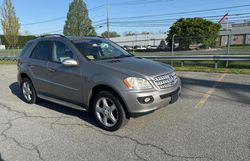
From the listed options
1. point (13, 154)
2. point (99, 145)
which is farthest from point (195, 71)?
point (13, 154)

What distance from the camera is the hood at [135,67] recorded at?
159 inches

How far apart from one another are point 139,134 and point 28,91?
363cm

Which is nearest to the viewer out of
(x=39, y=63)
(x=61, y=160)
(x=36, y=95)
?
(x=61, y=160)

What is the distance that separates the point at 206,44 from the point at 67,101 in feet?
55.5

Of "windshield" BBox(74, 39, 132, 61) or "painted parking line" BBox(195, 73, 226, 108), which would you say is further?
"painted parking line" BBox(195, 73, 226, 108)

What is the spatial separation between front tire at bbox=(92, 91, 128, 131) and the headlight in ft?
1.19

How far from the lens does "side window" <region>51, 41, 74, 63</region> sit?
4.83 metres

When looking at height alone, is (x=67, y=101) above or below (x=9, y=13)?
below

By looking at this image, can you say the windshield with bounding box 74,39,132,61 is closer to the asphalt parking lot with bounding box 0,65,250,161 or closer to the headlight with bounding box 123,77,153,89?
the headlight with bounding box 123,77,153,89

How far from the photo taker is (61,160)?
10.9 ft

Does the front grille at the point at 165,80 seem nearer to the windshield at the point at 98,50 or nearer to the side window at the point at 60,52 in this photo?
the windshield at the point at 98,50

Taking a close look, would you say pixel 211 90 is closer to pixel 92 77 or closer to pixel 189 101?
pixel 189 101

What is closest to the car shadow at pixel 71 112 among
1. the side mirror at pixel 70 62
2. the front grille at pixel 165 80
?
the side mirror at pixel 70 62

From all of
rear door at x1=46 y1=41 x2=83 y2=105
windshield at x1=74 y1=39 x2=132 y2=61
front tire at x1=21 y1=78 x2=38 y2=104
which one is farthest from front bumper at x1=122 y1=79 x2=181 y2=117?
front tire at x1=21 y1=78 x2=38 y2=104
